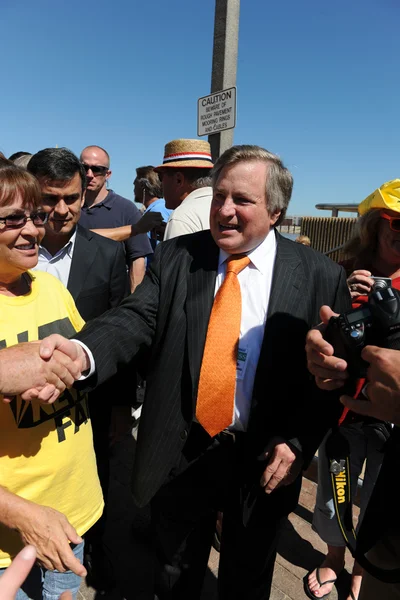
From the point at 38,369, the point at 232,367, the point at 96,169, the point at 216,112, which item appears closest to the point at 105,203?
the point at 96,169

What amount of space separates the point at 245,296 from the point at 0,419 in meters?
1.07

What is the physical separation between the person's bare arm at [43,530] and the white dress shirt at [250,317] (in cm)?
83

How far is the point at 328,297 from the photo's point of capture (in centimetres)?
192

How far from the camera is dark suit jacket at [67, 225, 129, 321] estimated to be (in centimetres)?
227

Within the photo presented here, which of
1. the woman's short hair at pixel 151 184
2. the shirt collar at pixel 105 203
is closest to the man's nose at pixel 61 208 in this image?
the shirt collar at pixel 105 203

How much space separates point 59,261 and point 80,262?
0.14m

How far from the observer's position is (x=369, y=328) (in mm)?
1301

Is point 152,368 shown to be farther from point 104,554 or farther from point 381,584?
point 104,554

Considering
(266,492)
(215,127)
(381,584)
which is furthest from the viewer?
(215,127)

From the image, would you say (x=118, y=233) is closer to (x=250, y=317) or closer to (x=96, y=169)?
(x=96, y=169)

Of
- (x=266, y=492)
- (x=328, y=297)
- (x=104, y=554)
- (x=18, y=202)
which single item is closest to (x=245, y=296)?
(x=328, y=297)

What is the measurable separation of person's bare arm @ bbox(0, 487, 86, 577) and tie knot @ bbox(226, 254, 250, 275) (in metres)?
1.15

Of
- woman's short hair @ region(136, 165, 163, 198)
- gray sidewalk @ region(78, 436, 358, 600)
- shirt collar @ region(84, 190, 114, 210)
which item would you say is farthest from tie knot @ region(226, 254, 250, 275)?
woman's short hair @ region(136, 165, 163, 198)

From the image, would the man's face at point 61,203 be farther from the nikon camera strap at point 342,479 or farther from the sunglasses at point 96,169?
the sunglasses at point 96,169
